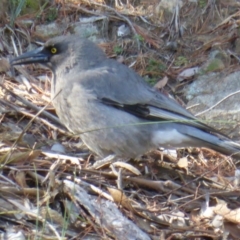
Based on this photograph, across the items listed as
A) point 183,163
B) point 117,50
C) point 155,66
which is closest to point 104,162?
point 183,163

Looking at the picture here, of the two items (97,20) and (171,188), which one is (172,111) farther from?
(97,20)

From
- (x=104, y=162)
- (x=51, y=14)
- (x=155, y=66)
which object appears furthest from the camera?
(x=51, y=14)

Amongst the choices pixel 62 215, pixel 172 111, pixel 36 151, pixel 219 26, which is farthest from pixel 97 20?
pixel 62 215

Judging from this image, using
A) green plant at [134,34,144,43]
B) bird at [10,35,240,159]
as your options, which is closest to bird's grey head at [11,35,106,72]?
bird at [10,35,240,159]

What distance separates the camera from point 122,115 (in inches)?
249

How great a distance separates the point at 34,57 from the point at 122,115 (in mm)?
1030

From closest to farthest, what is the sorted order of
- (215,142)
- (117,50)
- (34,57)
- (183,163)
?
(215,142), (183,163), (34,57), (117,50)

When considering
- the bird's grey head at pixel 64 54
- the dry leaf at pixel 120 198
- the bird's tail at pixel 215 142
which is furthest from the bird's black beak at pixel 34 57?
the dry leaf at pixel 120 198

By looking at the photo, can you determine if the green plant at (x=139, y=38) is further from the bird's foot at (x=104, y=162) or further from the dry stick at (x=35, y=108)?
the bird's foot at (x=104, y=162)

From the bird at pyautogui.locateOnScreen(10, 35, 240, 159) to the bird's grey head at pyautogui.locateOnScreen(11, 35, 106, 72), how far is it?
0.10m

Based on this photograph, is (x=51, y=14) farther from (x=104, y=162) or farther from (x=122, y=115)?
(x=104, y=162)

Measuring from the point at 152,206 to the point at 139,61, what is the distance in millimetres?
2365

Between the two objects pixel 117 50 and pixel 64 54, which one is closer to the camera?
pixel 64 54

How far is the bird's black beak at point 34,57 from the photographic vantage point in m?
6.73
